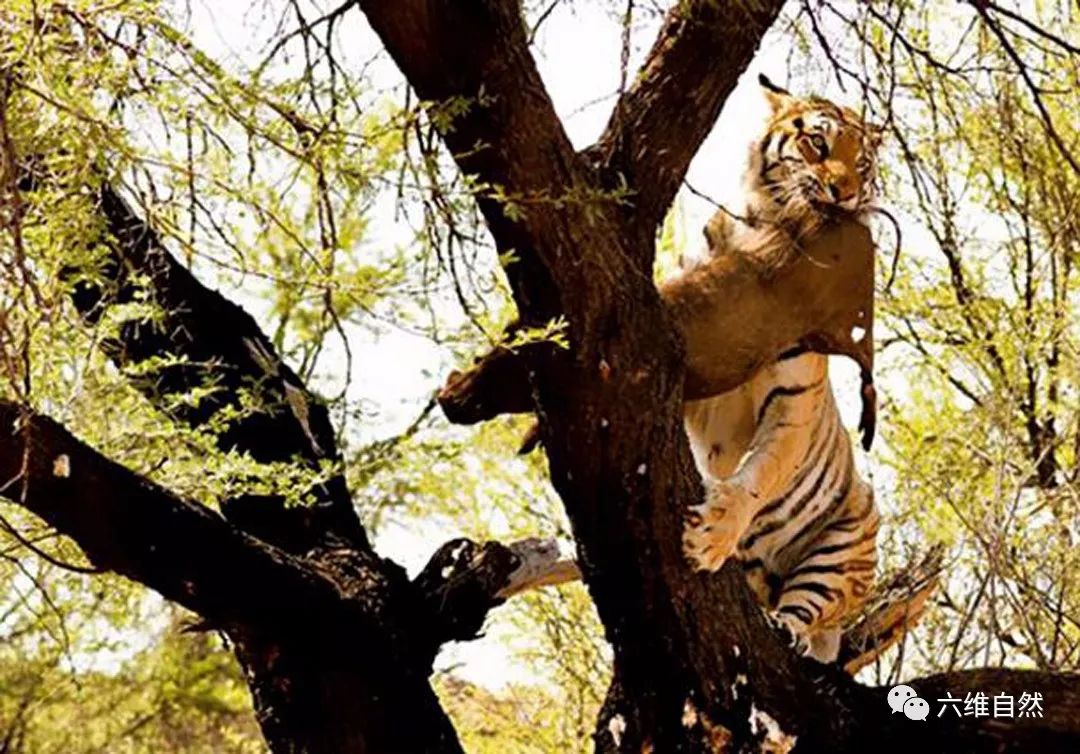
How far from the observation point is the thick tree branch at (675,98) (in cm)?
316

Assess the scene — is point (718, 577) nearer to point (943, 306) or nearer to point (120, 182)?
point (120, 182)

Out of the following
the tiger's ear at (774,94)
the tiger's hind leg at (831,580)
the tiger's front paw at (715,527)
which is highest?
the tiger's ear at (774,94)

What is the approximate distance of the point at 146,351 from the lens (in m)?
3.64

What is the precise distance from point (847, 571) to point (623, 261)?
0.85 m

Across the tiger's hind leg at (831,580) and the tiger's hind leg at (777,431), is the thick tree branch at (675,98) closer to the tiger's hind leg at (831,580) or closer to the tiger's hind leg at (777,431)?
the tiger's hind leg at (777,431)

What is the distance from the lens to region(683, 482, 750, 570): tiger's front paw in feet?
9.93

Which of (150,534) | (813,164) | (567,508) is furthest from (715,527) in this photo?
(150,534)

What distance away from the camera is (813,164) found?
3258 millimetres

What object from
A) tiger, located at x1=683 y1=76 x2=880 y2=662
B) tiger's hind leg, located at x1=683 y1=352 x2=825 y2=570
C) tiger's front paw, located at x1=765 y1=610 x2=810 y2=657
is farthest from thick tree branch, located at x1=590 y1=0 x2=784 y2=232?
tiger's front paw, located at x1=765 y1=610 x2=810 y2=657

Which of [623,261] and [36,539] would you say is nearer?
[623,261]

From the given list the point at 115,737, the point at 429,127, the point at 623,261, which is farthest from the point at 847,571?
the point at 115,737

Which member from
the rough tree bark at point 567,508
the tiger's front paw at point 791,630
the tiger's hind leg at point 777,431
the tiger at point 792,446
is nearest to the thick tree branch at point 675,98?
the rough tree bark at point 567,508

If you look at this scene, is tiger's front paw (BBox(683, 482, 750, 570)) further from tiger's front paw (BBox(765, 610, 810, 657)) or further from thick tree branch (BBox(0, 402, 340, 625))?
thick tree branch (BBox(0, 402, 340, 625))

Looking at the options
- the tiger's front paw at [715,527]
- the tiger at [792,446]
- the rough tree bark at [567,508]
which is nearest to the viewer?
the rough tree bark at [567,508]
